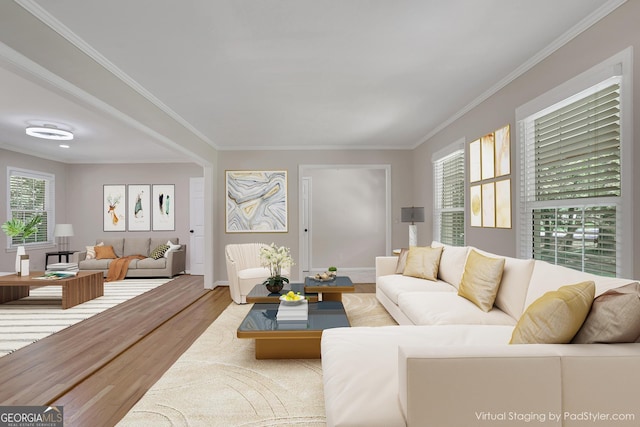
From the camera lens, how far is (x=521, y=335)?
1664 mm

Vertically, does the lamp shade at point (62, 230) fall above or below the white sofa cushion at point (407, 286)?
above

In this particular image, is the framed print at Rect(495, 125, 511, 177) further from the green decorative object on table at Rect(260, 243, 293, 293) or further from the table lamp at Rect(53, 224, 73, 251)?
the table lamp at Rect(53, 224, 73, 251)

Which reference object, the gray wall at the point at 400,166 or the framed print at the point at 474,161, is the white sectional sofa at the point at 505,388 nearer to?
the gray wall at the point at 400,166

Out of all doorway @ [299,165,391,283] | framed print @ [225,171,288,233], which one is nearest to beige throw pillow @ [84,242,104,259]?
framed print @ [225,171,288,233]

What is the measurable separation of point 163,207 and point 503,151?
278 inches

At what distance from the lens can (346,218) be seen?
8.36m

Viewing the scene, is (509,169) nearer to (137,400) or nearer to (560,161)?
(560,161)

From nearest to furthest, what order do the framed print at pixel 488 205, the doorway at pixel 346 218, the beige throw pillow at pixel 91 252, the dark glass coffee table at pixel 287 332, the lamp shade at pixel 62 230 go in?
1. the dark glass coffee table at pixel 287 332
2. the framed print at pixel 488 205
3. the lamp shade at pixel 62 230
4. the beige throw pillow at pixel 91 252
5. the doorway at pixel 346 218

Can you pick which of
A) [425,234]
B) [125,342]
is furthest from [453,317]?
[425,234]

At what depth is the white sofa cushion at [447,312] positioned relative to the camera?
8.59ft

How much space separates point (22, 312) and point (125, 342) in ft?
7.31

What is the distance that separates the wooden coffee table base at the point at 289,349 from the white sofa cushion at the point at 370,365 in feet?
2.58

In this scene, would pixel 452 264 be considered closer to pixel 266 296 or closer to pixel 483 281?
pixel 483 281

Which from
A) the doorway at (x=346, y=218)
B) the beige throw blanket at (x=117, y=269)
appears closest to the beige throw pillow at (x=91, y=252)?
the beige throw blanket at (x=117, y=269)
